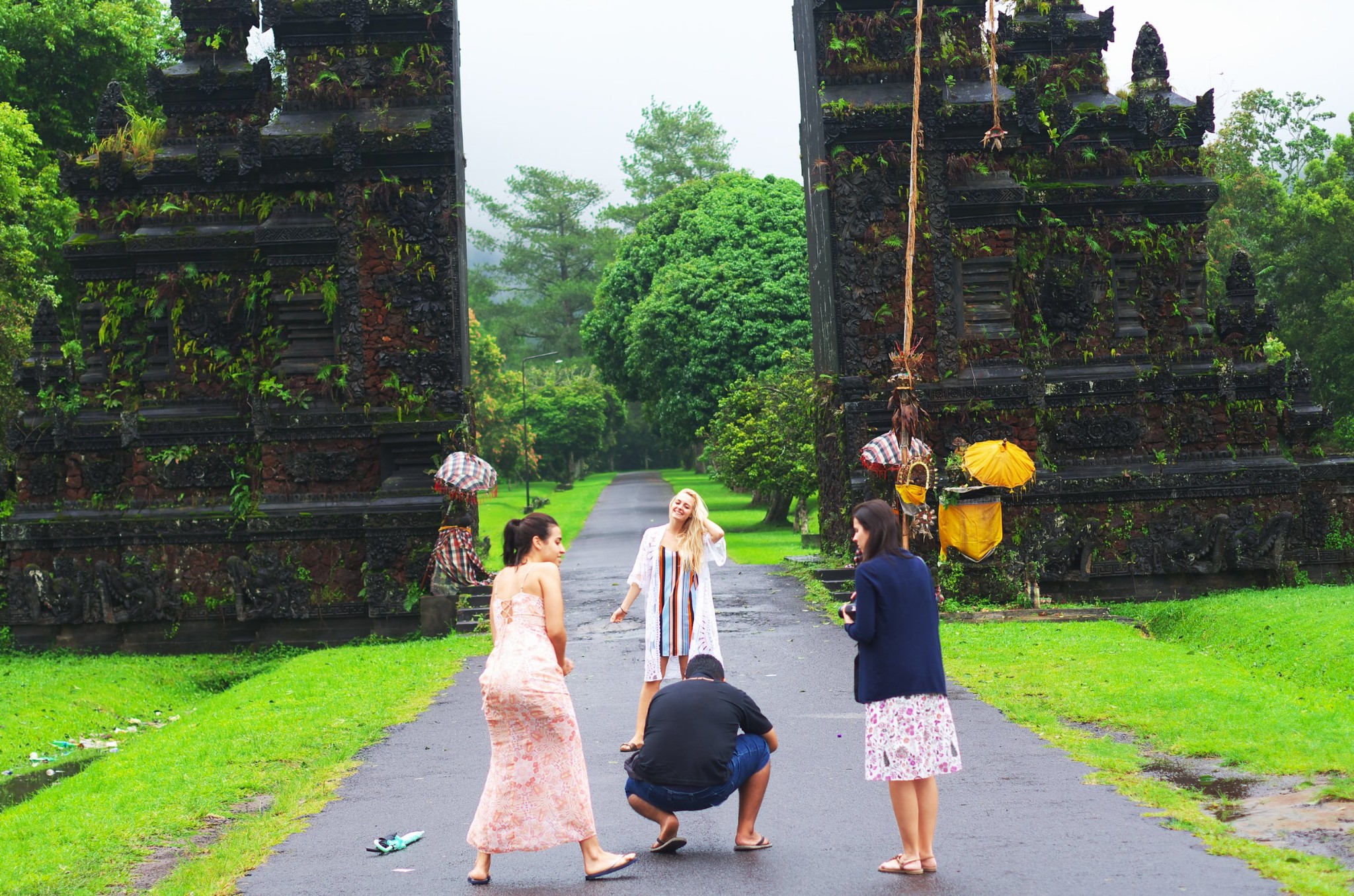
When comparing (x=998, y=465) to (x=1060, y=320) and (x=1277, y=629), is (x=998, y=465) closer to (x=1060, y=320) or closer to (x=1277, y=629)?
(x=1277, y=629)

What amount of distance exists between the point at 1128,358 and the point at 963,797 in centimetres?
1279

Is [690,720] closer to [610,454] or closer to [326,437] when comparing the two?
[326,437]

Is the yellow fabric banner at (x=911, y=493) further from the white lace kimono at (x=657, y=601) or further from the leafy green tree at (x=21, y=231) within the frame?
the leafy green tree at (x=21, y=231)

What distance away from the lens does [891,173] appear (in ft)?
62.8

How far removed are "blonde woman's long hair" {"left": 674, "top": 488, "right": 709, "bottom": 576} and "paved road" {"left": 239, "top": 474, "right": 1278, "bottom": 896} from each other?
4.76ft

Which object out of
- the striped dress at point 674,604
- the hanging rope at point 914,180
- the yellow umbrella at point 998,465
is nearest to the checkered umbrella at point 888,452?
the yellow umbrella at point 998,465

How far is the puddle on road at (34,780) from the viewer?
36.1 ft

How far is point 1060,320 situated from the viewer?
1978 centimetres

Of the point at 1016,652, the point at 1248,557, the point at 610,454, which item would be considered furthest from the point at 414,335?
the point at 610,454

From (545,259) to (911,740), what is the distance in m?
82.6

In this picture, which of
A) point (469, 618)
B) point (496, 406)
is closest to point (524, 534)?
point (469, 618)

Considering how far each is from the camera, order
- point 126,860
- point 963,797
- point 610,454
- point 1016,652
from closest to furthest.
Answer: point 126,860 < point 963,797 < point 1016,652 < point 610,454

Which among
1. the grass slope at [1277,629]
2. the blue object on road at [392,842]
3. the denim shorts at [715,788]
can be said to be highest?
the denim shorts at [715,788]

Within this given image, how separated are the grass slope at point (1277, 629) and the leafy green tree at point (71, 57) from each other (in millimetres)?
24486
